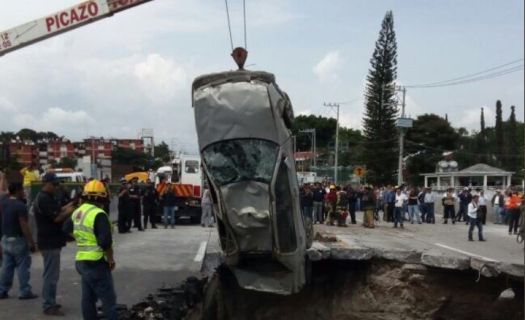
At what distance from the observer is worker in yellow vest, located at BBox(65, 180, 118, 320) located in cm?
769

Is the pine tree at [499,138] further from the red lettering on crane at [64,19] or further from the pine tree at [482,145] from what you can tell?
the red lettering on crane at [64,19]

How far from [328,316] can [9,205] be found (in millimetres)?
5279

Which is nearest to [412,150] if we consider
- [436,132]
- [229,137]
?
[436,132]

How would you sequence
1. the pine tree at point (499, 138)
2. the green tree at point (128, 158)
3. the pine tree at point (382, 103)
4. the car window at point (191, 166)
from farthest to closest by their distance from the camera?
the green tree at point (128, 158)
the pine tree at point (499, 138)
the pine tree at point (382, 103)
the car window at point (191, 166)

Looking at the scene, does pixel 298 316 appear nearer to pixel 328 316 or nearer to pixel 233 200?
pixel 328 316

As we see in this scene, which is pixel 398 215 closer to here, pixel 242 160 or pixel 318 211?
pixel 318 211

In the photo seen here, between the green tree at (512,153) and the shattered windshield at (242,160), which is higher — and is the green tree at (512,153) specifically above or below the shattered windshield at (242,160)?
above

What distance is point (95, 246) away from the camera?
7723mm

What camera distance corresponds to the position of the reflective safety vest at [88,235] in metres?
7.71

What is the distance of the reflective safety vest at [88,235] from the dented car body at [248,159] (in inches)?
56.5

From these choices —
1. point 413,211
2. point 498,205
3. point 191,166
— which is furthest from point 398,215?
point 191,166

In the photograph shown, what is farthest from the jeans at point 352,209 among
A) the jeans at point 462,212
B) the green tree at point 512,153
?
the green tree at point 512,153

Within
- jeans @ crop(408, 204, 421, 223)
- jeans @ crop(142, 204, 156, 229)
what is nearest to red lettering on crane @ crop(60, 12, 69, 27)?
jeans @ crop(142, 204, 156, 229)

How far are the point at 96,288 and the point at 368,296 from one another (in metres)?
4.44
